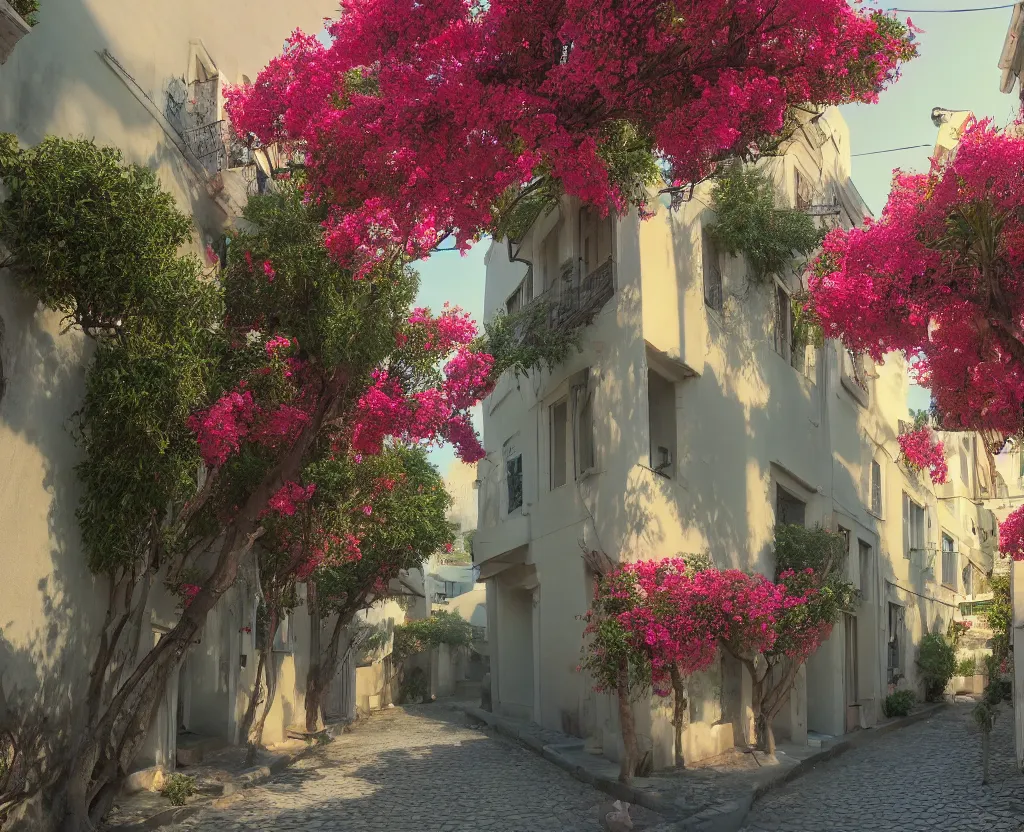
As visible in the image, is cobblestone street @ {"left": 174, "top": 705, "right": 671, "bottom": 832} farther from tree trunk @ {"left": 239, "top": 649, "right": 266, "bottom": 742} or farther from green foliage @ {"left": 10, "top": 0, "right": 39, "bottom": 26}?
green foliage @ {"left": 10, "top": 0, "right": 39, "bottom": 26}

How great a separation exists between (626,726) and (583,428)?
19.5 ft

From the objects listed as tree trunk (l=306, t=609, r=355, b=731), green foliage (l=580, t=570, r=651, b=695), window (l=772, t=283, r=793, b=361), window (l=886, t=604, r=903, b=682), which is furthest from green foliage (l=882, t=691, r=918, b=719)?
green foliage (l=580, t=570, r=651, b=695)

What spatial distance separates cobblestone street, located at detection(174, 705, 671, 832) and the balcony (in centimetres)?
688

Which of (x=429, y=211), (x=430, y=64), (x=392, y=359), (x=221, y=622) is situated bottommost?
(x=221, y=622)

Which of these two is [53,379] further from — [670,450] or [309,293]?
[670,450]

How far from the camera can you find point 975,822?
36.2 ft

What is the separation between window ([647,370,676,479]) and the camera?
1767 cm

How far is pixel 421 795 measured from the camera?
13.1m

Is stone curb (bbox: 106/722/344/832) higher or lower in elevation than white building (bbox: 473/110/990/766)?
lower

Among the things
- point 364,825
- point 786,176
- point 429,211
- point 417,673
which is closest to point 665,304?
point 786,176

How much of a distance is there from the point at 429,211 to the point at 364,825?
20.4 ft

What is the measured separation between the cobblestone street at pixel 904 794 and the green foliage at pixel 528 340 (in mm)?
7349

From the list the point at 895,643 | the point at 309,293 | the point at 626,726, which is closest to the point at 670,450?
the point at 626,726

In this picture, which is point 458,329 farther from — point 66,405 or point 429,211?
point 66,405
